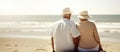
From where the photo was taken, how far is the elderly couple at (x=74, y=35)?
4.82 meters

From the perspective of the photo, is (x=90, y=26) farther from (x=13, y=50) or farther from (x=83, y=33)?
(x=13, y=50)

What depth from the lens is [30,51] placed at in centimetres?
1039

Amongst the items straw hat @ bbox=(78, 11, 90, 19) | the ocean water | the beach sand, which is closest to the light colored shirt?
straw hat @ bbox=(78, 11, 90, 19)

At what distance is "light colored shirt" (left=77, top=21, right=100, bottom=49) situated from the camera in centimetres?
496

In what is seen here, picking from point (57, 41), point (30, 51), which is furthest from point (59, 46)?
point (30, 51)

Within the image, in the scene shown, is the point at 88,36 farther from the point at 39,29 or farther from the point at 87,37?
the point at 39,29

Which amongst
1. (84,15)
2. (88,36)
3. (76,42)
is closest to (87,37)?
(88,36)

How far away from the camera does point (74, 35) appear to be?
4.78 metres

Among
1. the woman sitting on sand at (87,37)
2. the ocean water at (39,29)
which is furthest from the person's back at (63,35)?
the ocean water at (39,29)

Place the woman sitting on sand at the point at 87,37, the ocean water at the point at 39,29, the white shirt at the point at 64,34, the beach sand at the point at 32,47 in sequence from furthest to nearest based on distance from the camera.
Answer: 1. the ocean water at the point at 39,29
2. the beach sand at the point at 32,47
3. the woman sitting on sand at the point at 87,37
4. the white shirt at the point at 64,34

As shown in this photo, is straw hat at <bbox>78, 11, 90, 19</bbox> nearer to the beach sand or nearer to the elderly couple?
the elderly couple

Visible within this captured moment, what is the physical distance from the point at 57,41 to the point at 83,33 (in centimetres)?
49

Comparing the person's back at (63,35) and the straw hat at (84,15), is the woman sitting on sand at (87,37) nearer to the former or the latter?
the straw hat at (84,15)

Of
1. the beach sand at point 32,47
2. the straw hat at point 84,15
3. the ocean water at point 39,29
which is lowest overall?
the ocean water at point 39,29
